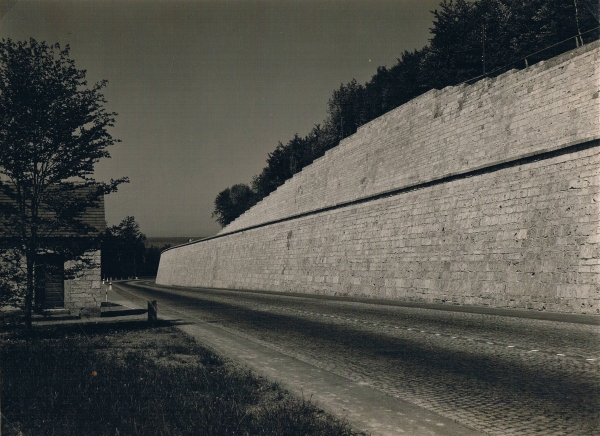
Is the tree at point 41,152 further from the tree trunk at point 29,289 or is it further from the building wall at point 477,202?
the building wall at point 477,202

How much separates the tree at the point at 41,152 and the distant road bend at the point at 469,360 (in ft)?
15.0

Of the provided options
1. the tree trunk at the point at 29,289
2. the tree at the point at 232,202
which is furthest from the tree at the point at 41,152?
the tree at the point at 232,202

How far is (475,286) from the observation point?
17672 millimetres

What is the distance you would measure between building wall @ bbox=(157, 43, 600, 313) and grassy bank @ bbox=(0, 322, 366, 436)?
10.7m

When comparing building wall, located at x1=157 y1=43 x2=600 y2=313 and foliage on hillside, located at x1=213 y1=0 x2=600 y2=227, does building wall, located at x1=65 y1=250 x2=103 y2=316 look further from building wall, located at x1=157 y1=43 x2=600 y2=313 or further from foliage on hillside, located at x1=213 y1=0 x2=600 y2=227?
foliage on hillside, located at x1=213 y1=0 x2=600 y2=227

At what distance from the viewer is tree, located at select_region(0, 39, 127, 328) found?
38.5ft

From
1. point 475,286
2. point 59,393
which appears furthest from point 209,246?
point 59,393

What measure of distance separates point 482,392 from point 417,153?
20.2m

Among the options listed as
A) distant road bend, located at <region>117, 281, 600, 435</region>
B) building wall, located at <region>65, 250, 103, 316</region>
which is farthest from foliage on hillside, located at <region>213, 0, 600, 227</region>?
building wall, located at <region>65, 250, 103, 316</region>

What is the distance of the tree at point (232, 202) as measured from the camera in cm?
12231

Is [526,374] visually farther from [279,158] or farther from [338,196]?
[279,158]

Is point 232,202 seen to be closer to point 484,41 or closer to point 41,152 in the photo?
point 484,41

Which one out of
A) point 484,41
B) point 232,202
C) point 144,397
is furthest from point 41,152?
point 232,202

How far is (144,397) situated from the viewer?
5.51 m
